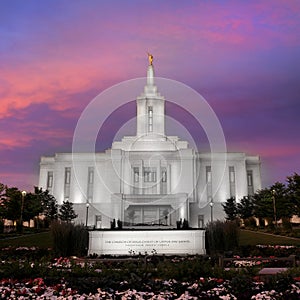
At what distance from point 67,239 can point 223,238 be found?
8.01 meters

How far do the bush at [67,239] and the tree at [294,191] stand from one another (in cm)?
3401

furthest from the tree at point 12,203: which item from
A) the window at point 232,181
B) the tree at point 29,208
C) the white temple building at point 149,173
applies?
the window at point 232,181

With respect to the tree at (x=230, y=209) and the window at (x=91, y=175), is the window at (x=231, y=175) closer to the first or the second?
the tree at (x=230, y=209)

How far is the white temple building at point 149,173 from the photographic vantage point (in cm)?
6738

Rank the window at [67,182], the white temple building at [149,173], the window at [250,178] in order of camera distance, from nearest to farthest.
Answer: the white temple building at [149,173] → the window at [67,182] → the window at [250,178]

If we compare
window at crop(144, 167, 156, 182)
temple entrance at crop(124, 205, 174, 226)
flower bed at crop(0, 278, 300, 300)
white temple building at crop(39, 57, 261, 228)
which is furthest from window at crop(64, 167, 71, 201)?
flower bed at crop(0, 278, 300, 300)

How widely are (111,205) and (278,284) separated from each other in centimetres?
5737

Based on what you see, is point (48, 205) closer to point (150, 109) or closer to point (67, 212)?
A: point (67, 212)

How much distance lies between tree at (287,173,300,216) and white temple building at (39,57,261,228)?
16.8 meters

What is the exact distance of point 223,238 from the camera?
19.6 metres

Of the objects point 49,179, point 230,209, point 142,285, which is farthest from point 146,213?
point 142,285

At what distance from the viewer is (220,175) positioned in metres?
75.8

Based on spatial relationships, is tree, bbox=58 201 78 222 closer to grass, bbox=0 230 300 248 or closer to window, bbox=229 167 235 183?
grass, bbox=0 230 300 248

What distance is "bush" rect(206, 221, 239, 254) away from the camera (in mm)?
19500
